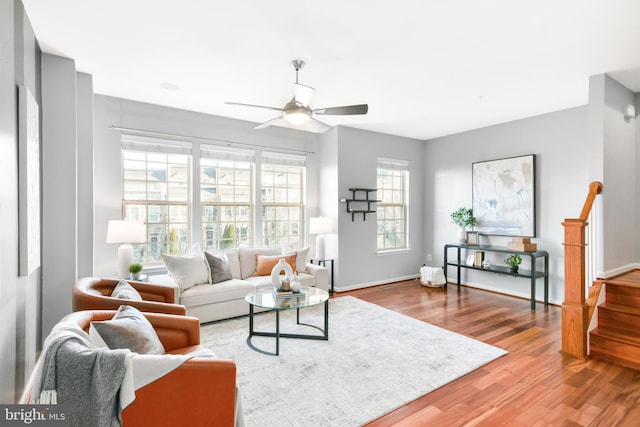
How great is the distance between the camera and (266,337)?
3396 millimetres

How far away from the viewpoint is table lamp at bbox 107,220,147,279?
11.6ft

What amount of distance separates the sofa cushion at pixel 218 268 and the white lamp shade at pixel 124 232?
2.79 ft

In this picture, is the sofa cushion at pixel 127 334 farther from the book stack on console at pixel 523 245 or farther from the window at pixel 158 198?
the book stack on console at pixel 523 245

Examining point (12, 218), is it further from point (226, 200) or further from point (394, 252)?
point (394, 252)

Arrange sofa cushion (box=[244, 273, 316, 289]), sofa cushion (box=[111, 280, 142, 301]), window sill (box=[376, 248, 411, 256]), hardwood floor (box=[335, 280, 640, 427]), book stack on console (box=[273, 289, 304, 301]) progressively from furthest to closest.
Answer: window sill (box=[376, 248, 411, 256]), sofa cushion (box=[244, 273, 316, 289]), book stack on console (box=[273, 289, 304, 301]), sofa cushion (box=[111, 280, 142, 301]), hardwood floor (box=[335, 280, 640, 427])

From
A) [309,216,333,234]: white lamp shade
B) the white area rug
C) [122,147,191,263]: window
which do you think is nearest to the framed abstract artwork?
the white area rug

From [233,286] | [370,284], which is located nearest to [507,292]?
[370,284]

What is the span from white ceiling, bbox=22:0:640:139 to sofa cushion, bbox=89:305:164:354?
2.06 metres

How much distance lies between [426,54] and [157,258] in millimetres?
3982

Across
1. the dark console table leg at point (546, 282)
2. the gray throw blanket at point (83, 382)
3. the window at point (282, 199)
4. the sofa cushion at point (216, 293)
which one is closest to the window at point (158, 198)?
the sofa cushion at point (216, 293)

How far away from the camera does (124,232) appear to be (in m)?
3.54

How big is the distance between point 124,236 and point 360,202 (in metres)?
3.51

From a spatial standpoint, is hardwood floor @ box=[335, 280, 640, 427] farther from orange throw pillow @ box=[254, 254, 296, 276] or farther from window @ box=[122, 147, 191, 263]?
window @ box=[122, 147, 191, 263]

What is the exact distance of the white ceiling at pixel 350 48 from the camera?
2.29 meters
